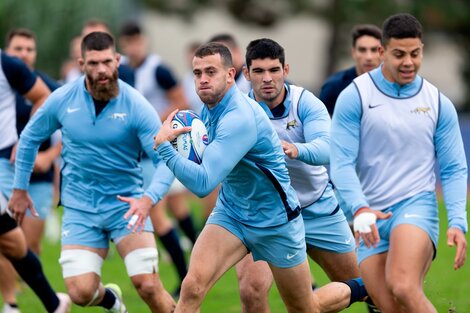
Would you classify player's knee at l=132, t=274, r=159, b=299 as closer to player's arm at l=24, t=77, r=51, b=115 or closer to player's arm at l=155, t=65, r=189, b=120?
player's arm at l=24, t=77, r=51, b=115

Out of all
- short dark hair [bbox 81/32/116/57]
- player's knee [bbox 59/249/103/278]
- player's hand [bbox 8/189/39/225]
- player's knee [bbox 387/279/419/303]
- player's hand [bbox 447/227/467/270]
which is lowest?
player's knee [bbox 59/249/103/278]

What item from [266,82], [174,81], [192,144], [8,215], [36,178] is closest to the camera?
[192,144]

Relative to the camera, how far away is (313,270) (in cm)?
1269

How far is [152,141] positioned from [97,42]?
85 cm

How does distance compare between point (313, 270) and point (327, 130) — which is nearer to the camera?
point (327, 130)

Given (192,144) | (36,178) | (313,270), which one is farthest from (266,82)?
(313,270)

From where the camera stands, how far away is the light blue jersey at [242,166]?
6828 mm

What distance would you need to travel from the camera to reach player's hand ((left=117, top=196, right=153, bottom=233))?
7.87m

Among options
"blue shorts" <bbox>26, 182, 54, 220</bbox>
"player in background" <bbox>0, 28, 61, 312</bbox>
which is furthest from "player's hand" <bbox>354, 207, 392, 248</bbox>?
"blue shorts" <bbox>26, 182, 54, 220</bbox>

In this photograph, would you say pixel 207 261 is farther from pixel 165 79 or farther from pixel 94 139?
pixel 165 79

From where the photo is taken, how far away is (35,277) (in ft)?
29.5

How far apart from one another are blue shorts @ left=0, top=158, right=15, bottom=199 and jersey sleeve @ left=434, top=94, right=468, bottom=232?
4.02 m

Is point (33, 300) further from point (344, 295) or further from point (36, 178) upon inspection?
point (344, 295)

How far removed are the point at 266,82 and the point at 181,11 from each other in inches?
1036
